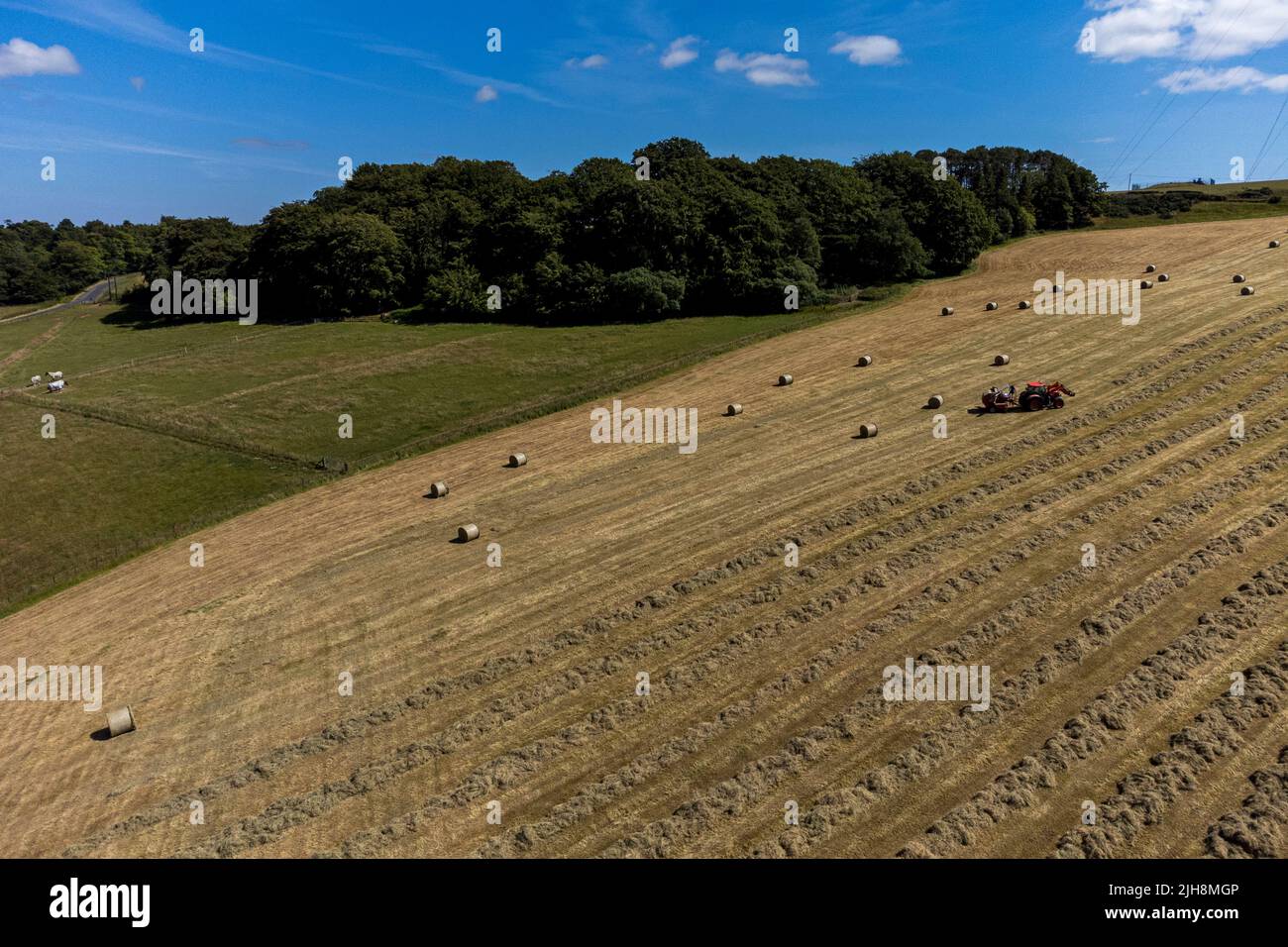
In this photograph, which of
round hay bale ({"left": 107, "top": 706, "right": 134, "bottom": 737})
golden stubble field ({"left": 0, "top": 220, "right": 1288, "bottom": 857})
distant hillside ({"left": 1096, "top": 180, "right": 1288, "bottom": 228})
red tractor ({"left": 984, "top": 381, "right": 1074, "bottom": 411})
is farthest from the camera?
distant hillside ({"left": 1096, "top": 180, "right": 1288, "bottom": 228})

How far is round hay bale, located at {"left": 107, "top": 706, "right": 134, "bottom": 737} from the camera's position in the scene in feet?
63.6

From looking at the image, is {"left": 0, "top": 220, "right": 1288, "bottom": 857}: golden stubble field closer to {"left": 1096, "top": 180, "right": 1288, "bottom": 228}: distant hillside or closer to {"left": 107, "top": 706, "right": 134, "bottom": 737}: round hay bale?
{"left": 107, "top": 706, "right": 134, "bottom": 737}: round hay bale

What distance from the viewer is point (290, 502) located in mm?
37250

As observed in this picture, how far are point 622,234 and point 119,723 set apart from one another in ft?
228

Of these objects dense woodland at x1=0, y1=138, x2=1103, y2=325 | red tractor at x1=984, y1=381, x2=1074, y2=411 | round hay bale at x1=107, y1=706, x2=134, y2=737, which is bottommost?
round hay bale at x1=107, y1=706, x2=134, y2=737

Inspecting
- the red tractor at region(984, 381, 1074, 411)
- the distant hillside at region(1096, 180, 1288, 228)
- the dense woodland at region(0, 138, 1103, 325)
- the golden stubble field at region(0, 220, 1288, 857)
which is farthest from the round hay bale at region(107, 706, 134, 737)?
the distant hillside at region(1096, 180, 1288, 228)

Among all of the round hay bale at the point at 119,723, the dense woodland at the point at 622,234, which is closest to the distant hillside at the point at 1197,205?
the dense woodland at the point at 622,234

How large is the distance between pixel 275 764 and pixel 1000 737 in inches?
673

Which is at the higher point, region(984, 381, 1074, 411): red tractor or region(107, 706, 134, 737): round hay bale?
region(984, 381, 1074, 411): red tractor

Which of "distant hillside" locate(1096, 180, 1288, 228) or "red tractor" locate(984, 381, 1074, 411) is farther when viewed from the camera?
"distant hillside" locate(1096, 180, 1288, 228)

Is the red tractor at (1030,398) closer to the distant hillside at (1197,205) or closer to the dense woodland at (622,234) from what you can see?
the dense woodland at (622,234)

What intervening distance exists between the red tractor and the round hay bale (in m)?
36.7

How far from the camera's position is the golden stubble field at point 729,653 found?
584 inches
